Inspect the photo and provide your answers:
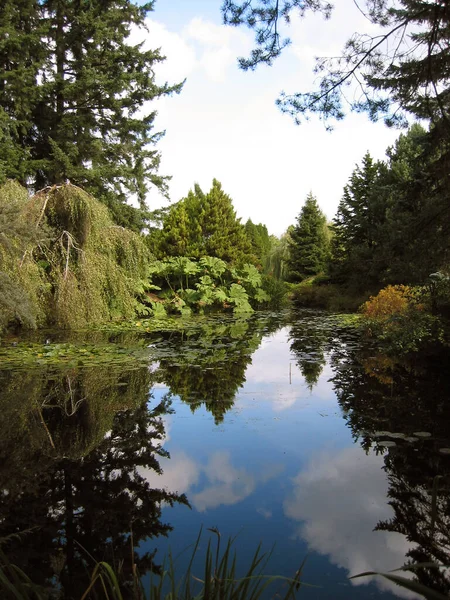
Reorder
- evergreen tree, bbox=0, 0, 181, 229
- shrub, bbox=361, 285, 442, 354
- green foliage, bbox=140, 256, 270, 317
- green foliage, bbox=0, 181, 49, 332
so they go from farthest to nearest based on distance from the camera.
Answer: green foliage, bbox=140, 256, 270, 317
evergreen tree, bbox=0, 0, 181, 229
shrub, bbox=361, 285, 442, 354
green foliage, bbox=0, 181, 49, 332

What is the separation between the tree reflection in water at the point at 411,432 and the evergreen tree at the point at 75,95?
11357mm

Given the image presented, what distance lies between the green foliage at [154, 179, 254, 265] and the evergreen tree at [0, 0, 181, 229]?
7.11 meters

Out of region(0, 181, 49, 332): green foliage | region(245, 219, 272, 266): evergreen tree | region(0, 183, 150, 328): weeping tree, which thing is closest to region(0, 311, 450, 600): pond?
region(0, 181, 49, 332): green foliage

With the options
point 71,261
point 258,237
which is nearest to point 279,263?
point 258,237

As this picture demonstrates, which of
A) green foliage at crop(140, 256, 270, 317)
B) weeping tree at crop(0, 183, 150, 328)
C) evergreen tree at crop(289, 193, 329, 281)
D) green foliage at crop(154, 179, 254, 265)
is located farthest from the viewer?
evergreen tree at crop(289, 193, 329, 281)

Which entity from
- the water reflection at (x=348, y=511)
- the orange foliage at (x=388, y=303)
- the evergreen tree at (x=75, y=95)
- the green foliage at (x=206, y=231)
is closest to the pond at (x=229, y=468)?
the water reflection at (x=348, y=511)

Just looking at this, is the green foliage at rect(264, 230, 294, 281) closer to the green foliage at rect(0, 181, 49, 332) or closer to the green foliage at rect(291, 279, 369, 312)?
the green foliage at rect(291, 279, 369, 312)

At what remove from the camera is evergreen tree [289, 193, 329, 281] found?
1012 inches

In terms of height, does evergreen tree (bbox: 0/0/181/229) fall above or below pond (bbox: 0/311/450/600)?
above

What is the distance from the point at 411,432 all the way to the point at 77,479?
3.04 m

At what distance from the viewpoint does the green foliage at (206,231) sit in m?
23.8

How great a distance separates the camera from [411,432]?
4.23 meters

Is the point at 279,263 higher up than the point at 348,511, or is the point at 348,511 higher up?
the point at 279,263

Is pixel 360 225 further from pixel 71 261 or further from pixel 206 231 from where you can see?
pixel 71 261
